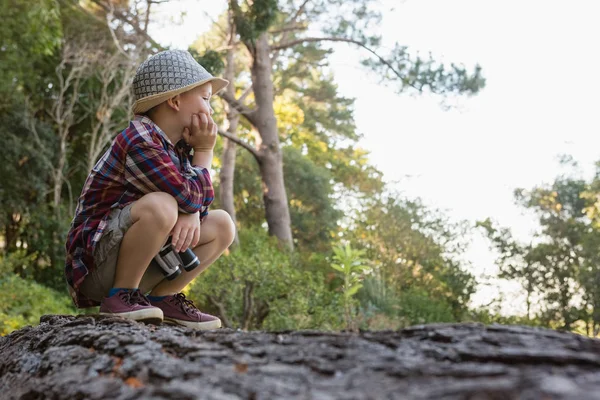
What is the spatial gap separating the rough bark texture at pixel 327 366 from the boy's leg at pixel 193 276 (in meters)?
1.04

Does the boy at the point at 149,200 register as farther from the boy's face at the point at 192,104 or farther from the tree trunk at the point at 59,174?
the tree trunk at the point at 59,174

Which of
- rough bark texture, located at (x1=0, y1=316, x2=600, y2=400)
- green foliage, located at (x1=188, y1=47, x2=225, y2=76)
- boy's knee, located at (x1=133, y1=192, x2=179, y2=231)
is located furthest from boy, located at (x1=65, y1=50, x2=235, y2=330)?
green foliage, located at (x1=188, y1=47, x2=225, y2=76)

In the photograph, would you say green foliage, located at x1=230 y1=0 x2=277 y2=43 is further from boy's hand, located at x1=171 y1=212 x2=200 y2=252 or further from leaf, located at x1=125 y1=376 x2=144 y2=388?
leaf, located at x1=125 y1=376 x2=144 y2=388

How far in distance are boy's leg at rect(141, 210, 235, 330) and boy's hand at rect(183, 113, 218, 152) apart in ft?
0.91

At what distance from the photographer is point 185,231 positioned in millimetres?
2332

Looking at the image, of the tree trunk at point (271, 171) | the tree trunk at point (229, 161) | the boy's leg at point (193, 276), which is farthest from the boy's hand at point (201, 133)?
the tree trunk at point (229, 161)

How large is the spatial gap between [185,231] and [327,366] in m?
1.38

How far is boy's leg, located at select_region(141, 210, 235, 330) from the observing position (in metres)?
2.59

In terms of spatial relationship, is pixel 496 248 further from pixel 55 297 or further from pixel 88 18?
pixel 88 18

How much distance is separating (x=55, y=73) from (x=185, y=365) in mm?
13373

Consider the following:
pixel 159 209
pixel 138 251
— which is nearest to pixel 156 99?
pixel 159 209

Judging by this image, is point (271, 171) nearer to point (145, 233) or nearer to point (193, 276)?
point (193, 276)

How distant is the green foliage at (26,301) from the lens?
317 inches

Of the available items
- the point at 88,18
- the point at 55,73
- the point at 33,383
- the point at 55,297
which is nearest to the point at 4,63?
the point at 55,73
